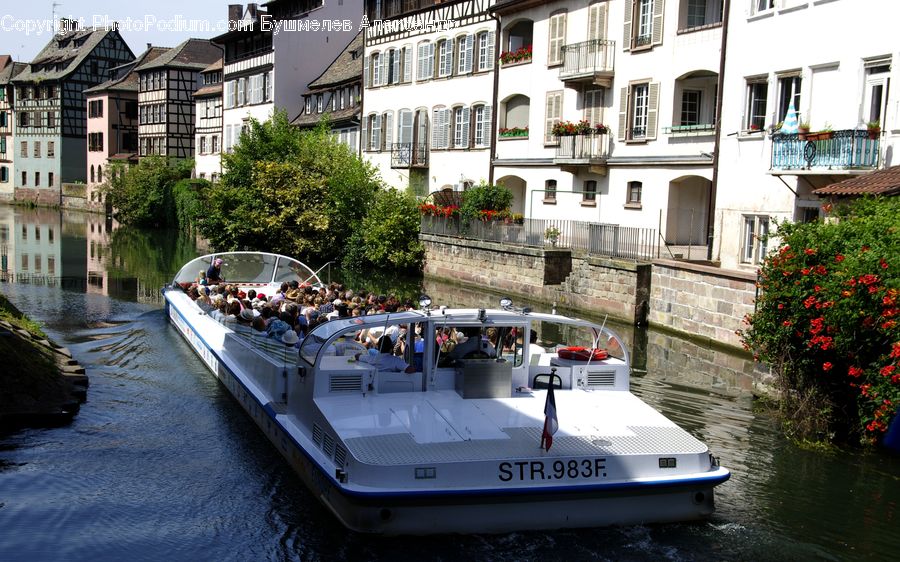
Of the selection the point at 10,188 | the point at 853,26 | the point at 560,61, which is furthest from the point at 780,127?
the point at 10,188

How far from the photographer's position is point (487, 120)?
34938mm

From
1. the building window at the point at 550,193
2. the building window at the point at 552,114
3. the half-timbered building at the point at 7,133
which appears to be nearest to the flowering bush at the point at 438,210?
the building window at the point at 550,193

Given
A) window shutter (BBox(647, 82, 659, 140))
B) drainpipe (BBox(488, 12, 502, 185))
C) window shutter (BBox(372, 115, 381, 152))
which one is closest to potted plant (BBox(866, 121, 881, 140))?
window shutter (BBox(647, 82, 659, 140))

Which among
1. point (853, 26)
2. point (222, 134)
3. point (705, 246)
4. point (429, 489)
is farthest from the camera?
point (222, 134)

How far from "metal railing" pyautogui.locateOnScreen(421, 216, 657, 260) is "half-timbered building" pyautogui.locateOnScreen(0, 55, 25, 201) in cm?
6020

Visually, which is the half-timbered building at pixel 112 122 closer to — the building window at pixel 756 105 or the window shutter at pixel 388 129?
the window shutter at pixel 388 129

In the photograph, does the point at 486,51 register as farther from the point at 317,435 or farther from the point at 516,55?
the point at 317,435

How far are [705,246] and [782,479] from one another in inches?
638

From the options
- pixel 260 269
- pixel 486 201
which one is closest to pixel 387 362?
pixel 260 269

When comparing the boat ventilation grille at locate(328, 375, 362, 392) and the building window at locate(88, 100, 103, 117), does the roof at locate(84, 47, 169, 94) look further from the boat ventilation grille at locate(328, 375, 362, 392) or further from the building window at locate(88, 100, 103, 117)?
the boat ventilation grille at locate(328, 375, 362, 392)

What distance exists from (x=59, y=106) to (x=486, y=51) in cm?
5247

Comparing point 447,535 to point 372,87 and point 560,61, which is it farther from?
point 372,87

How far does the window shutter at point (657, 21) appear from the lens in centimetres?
2647

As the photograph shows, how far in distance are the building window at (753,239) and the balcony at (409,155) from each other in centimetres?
1769
